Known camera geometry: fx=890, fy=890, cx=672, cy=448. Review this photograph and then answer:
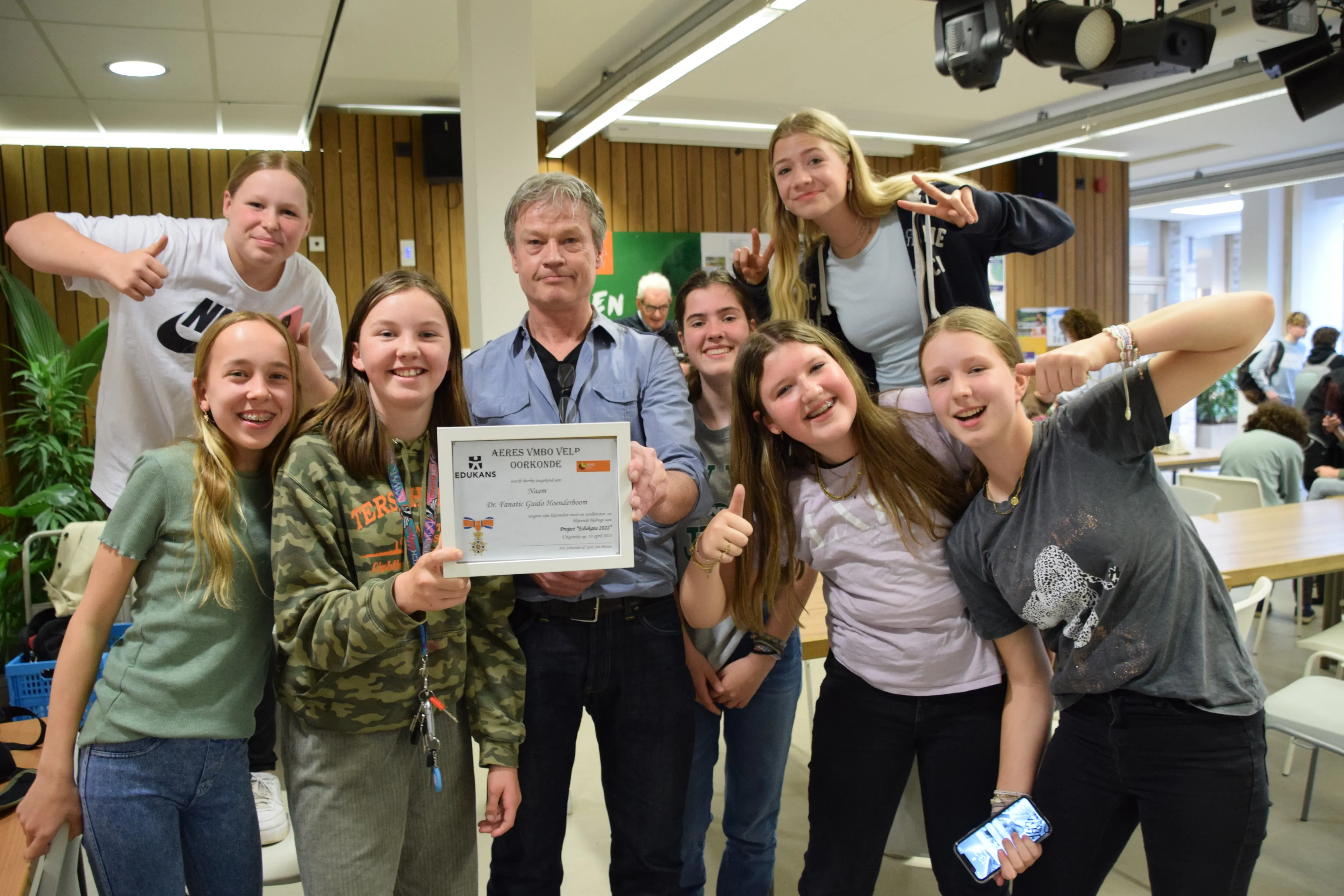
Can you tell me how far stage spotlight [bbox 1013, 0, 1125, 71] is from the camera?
15.9 ft

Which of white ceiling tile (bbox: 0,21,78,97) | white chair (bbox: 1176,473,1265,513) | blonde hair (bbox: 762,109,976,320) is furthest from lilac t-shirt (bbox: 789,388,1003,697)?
white ceiling tile (bbox: 0,21,78,97)

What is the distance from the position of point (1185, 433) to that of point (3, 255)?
16251 millimetres

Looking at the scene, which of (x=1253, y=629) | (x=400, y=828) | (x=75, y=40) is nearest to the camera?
(x=400, y=828)

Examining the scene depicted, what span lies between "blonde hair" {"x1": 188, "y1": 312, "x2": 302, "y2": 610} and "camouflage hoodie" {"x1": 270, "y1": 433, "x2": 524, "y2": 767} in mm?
131

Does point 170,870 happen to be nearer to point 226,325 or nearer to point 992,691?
point 226,325

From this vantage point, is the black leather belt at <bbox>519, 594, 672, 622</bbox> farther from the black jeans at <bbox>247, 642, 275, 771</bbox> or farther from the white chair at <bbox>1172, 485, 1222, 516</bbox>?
the white chair at <bbox>1172, 485, 1222, 516</bbox>

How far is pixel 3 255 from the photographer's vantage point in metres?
6.79

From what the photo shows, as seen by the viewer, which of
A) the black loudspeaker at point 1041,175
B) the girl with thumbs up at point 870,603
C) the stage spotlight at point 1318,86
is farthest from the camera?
the black loudspeaker at point 1041,175

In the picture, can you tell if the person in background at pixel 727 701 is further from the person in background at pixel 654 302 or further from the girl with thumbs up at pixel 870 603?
the person in background at pixel 654 302

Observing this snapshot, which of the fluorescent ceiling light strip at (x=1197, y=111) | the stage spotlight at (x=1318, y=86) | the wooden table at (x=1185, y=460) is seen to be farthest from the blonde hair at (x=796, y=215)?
the wooden table at (x=1185, y=460)

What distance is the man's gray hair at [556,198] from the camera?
76.6 inches

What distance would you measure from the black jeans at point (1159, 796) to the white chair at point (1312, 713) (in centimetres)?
120

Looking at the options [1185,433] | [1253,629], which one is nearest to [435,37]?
[1253,629]

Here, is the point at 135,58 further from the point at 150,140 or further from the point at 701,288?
the point at 701,288
